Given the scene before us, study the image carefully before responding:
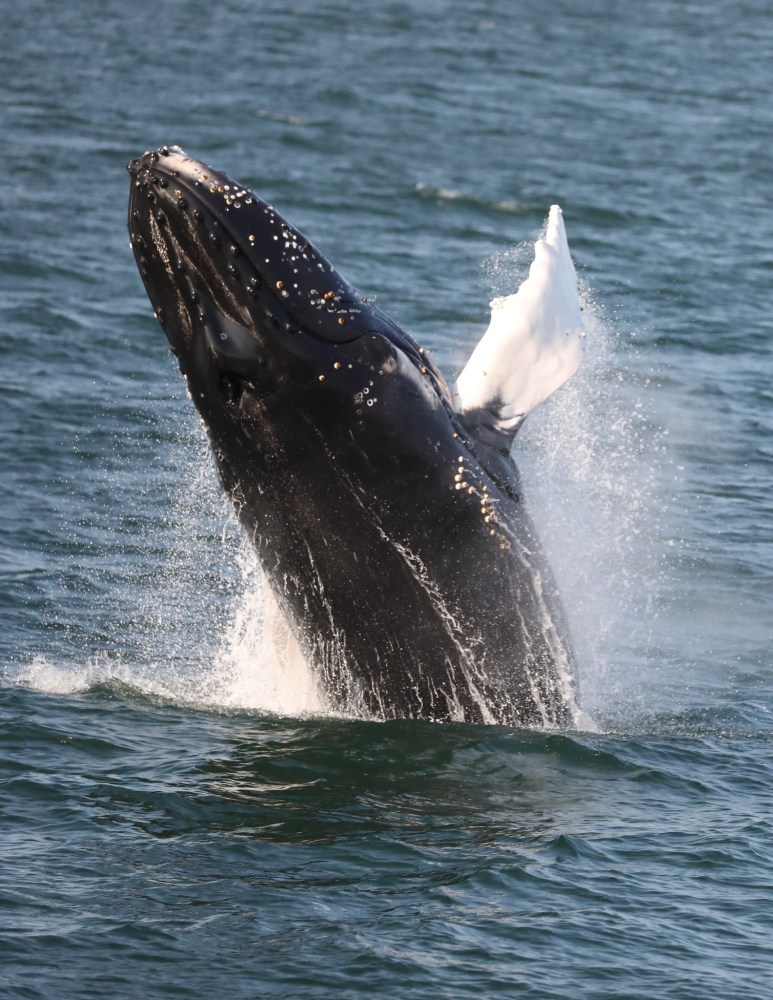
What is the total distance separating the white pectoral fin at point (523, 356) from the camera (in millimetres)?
15961

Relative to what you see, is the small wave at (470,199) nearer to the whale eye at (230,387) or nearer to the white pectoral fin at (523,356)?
the white pectoral fin at (523,356)

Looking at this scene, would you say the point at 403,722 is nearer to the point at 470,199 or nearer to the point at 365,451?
the point at 365,451

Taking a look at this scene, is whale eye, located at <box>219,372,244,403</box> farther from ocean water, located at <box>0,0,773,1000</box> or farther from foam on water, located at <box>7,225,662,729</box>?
ocean water, located at <box>0,0,773,1000</box>

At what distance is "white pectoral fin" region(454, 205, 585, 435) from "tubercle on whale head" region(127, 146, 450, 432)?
74.8 inches

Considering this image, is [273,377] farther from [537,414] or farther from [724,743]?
[537,414]

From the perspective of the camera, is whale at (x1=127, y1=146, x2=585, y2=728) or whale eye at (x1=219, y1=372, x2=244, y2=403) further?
whale eye at (x1=219, y1=372, x2=244, y2=403)

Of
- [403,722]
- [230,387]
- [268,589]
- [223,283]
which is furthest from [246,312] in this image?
[403,722]

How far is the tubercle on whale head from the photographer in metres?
14.0

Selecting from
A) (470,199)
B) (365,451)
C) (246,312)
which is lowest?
(365,451)

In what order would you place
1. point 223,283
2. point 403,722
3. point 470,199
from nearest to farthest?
point 223,283 → point 403,722 → point 470,199

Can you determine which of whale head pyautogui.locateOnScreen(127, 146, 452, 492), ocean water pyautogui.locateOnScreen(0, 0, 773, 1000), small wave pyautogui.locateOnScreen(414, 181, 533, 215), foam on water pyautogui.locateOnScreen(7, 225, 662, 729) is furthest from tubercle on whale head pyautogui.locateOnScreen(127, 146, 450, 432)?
small wave pyautogui.locateOnScreen(414, 181, 533, 215)

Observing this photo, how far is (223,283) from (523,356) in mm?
3117

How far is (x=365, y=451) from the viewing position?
48.0 feet

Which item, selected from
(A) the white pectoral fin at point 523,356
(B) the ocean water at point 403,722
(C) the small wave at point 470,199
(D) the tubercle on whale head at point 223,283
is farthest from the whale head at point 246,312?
(C) the small wave at point 470,199
